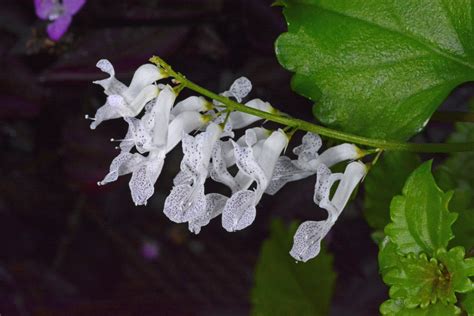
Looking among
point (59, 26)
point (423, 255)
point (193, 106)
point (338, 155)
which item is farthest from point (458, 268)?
point (59, 26)

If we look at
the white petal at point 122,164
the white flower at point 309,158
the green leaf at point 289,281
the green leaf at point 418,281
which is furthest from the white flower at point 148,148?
the green leaf at point 289,281

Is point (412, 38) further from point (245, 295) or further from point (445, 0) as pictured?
point (245, 295)

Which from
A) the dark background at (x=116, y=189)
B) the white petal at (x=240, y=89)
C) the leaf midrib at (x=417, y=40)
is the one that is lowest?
the dark background at (x=116, y=189)

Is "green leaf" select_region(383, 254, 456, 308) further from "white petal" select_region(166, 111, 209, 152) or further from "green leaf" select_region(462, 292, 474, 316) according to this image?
"white petal" select_region(166, 111, 209, 152)

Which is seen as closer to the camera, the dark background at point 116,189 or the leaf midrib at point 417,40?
the leaf midrib at point 417,40

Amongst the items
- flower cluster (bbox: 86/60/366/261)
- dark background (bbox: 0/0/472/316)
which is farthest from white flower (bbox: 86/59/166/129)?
dark background (bbox: 0/0/472/316)

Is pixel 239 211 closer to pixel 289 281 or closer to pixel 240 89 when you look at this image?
pixel 240 89

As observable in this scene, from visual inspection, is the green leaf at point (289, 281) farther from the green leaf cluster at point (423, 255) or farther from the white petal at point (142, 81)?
the white petal at point (142, 81)
